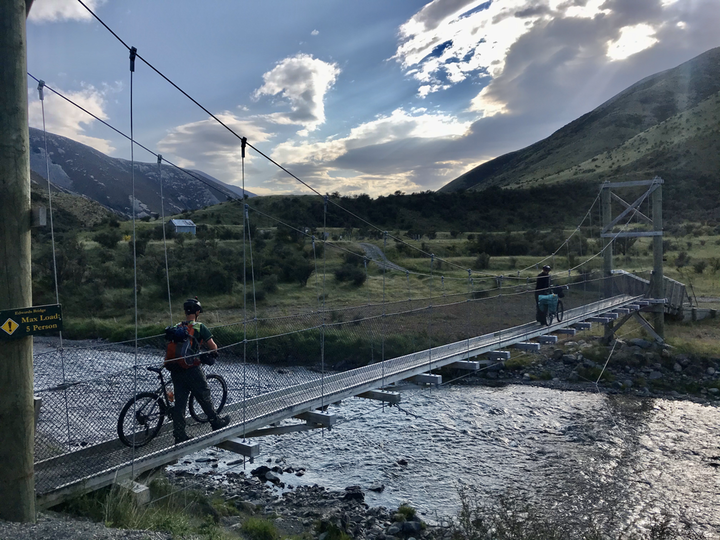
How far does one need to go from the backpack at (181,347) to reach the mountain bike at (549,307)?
611 cm

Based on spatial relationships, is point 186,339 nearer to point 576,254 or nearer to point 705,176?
point 576,254

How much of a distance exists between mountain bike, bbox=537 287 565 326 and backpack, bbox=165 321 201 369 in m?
6.11

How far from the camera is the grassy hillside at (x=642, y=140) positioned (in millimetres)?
35000

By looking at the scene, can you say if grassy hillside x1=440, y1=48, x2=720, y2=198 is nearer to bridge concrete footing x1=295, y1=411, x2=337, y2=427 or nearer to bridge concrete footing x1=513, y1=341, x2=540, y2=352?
bridge concrete footing x1=513, y1=341, x2=540, y2=352

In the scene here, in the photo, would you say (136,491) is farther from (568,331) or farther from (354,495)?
(568,331)

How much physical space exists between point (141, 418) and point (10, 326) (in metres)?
1.38

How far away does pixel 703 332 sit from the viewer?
12.6 meters

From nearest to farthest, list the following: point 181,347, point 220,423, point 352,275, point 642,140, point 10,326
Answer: point 10,326 < point 181,347 < point 220,423 < point 352,275 < point 642,140

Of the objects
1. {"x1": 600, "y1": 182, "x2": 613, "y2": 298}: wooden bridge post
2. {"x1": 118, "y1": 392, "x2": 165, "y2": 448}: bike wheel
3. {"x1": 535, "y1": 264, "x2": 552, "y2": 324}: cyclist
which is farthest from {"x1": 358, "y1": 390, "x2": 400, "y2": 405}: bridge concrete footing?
{"x1": 600, "y1": 182, "x2": 613, "y2": 298}: wooden bridge post

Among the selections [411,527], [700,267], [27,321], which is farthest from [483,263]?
[27,321]

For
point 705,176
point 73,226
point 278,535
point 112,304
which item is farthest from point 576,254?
point 73,226

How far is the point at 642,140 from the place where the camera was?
43.7 m

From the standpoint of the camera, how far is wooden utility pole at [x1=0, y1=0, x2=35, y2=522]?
2.65m

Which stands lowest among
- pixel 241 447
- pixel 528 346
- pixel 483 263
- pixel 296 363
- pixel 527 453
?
pixel 527 453
